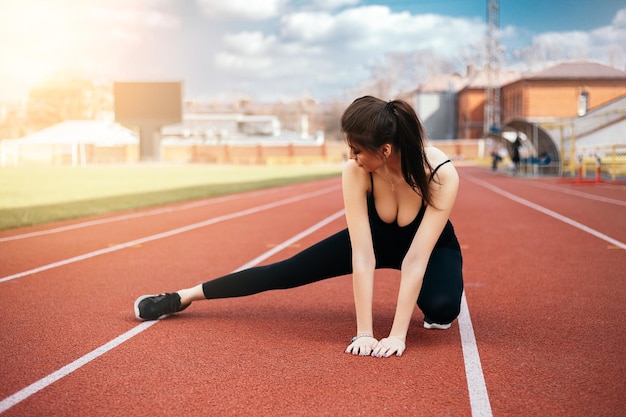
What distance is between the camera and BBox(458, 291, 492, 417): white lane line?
3.31 m

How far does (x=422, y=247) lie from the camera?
167 inches

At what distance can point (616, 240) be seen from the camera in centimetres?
970

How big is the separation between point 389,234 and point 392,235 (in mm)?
20

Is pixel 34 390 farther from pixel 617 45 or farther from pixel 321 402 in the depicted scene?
pixel 617 45

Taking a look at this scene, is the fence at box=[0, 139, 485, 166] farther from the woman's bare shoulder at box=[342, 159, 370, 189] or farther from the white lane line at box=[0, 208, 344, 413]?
the woman's bare shoulder at box=[342, 159, 370, 189]

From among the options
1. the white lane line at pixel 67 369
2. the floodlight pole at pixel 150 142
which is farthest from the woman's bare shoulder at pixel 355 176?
the floodlight pole at pixel 150 142

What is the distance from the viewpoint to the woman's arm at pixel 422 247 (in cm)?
419

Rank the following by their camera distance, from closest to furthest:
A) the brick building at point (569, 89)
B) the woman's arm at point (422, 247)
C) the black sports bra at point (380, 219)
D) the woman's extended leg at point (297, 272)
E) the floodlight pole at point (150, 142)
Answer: the woman's arm at point (422, 247), the black sports bra at point (380, 219), the woman's extended leg at point (297, 272), the brick building at point (569, 89), the floodlight pole at point (150, 142)

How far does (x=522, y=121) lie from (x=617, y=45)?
207ft

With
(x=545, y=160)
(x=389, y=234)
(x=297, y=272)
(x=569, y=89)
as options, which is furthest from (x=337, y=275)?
(x=569, y=89)

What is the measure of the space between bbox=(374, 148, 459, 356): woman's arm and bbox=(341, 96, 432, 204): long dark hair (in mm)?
272

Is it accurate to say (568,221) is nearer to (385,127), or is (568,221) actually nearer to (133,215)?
(133,215)

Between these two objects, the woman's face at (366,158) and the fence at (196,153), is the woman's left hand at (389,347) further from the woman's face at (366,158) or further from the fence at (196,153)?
the fence at (196,153)


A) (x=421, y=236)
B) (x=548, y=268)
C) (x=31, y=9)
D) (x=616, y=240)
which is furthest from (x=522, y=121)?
(x=31, y=9)
